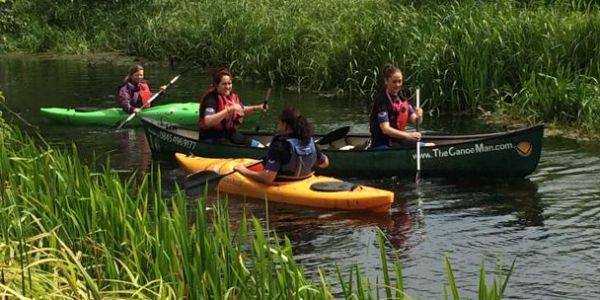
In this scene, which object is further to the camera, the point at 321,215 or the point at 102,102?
the point at 102,102

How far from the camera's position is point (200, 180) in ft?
30.0

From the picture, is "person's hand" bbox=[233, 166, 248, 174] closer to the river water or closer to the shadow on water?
the river water

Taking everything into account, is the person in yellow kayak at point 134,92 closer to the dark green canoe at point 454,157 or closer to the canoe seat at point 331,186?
the dark green canoe at point 454,157

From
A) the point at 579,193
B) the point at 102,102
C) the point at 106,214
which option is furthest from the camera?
the point at 102,102

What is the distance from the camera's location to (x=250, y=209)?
8.75 m

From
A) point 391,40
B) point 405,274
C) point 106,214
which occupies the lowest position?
point 405,274

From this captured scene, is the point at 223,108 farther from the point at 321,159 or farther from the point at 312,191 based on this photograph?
the point at 312,191

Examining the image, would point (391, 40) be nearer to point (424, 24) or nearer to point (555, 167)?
point (424, 24)

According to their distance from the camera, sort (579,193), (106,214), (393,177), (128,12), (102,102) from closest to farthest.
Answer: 1. (106,214)
2. (579,193)
3. (393,177)
4. (102,102)
5. (128,12)

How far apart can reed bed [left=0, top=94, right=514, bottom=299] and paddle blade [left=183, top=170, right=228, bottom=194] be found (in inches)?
112

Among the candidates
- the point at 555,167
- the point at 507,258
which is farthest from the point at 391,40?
the point at 507,258

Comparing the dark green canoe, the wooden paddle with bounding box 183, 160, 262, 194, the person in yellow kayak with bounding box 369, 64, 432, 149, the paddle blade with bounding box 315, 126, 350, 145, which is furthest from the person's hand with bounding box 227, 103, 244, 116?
the person in yellow kayak with bounding box 369, 64, 432, 149

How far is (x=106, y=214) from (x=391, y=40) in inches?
400

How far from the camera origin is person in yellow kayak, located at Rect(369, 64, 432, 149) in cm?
956
